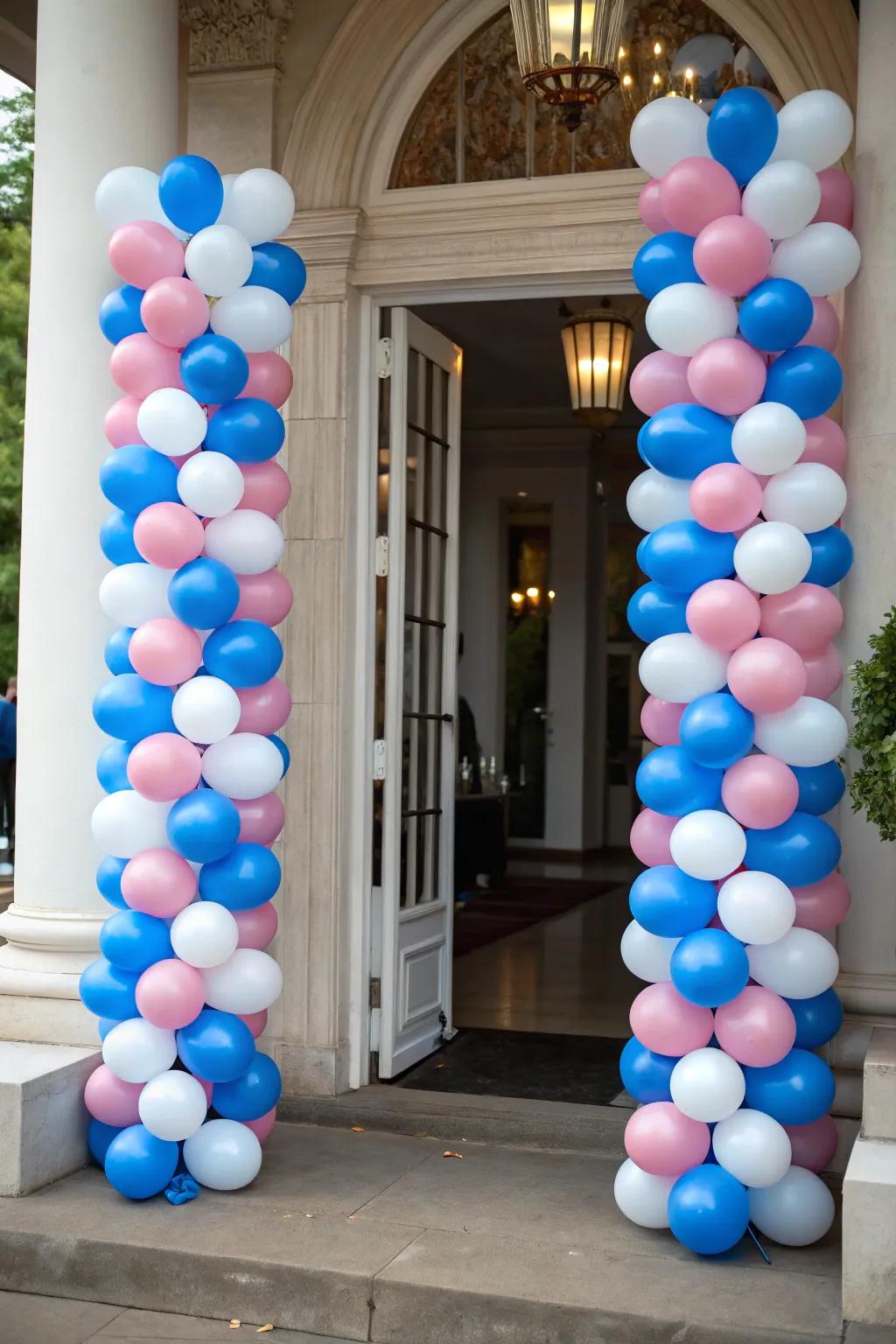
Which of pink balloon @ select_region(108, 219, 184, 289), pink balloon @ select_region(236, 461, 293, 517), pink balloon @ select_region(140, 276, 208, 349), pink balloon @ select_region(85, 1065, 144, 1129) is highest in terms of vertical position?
pink balloon @ select_region(108, 219, 184, 289)

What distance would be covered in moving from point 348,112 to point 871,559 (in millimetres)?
2388

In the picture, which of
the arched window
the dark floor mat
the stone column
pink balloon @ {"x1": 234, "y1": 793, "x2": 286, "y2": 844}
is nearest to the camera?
pink balloon @ {"x1": 234, "y1": 793, "x2": 286, "y2": 844}

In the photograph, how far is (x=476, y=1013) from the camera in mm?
6023

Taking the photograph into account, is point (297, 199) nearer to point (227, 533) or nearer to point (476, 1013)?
point (227, 533)

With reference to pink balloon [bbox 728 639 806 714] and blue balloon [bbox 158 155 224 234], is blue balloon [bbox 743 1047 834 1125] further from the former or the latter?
blue balloon [bbox 158 155 224 234]

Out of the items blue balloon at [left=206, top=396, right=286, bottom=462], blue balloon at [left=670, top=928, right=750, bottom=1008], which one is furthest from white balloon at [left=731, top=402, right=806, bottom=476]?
blue balloon at [left=206, top=396, right=286, bottom=462]

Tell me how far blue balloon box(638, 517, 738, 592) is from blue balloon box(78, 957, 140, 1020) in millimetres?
1729

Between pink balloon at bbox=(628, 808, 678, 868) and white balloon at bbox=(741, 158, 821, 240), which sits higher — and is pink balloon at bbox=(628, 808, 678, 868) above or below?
below

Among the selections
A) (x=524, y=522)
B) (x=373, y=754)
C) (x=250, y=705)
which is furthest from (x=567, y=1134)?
(x=524, y=522)

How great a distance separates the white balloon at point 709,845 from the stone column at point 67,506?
181cm

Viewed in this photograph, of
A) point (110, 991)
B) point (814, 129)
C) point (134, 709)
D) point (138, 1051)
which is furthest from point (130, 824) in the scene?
point (814, 129)

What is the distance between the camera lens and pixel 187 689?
3.61 m

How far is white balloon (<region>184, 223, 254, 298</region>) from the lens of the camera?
3.64 metres

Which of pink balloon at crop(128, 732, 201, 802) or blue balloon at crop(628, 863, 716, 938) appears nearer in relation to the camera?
blue balloon at crop(628, 863, 716, 938)
